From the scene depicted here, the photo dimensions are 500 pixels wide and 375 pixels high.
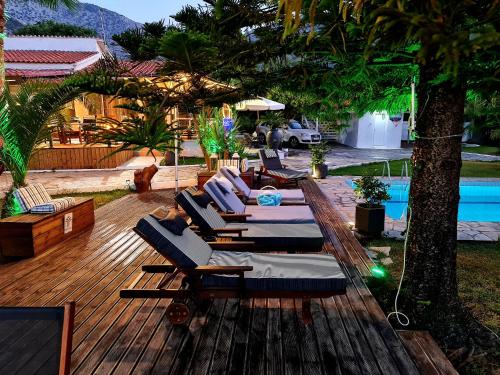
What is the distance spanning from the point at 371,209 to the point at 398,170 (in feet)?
33.7

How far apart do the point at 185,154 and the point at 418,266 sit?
681 inches

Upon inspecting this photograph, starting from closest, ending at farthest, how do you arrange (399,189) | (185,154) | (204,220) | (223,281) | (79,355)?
(79,355) → (223,281) → (204,220) → (399,189) → (185,154)

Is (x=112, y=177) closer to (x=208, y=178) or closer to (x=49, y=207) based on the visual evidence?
(x=208, y=178)

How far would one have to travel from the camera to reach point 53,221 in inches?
Result: 244

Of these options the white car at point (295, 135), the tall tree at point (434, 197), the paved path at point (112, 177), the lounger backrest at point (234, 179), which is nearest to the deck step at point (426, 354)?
the tall tree at point (434, 197)

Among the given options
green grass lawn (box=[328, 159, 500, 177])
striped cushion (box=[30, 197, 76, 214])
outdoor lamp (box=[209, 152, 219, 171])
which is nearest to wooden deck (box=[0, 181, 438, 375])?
striped cushion (box=[30, 197, 76, 214])

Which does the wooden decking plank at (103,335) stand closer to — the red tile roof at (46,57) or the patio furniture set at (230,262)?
the patio furniture set at (230,262)

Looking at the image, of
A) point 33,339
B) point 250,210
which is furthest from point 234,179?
point 33,339

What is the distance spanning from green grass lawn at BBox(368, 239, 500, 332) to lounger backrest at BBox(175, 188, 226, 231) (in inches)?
90.8

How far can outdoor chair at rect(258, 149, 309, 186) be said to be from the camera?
35.8ft

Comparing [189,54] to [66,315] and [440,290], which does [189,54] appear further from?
[440,290]

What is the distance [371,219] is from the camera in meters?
7.33

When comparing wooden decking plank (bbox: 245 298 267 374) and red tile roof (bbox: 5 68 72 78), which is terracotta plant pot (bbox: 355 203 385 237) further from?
red tile roof (bbox: 5 68 72 78)

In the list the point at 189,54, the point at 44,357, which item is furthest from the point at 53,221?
the point at 44,357
